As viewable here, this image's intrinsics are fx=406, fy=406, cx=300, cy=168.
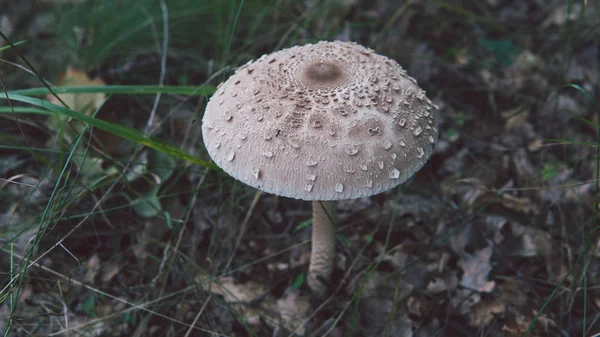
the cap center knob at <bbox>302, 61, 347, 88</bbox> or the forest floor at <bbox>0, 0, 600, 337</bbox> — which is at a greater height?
the cap center knob at <bbox>302, 61, 347, 88</bbox>

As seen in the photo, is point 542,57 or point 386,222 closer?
point 386,222

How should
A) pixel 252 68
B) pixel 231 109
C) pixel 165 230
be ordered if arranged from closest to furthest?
pixel 231 109
pixel 252 68
pixel 165 230

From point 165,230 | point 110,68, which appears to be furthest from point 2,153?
point 165,230

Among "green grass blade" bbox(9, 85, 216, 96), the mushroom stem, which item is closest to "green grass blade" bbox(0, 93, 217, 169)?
"green grass blade" bbox(9, 85, 216, 96)

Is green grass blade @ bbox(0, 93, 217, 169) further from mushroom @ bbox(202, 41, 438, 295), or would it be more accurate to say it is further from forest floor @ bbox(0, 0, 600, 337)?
mushroom @ bbox(202, 41, 438, 295)

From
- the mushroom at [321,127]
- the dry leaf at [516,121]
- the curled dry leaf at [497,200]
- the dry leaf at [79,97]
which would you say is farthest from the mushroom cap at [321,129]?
the dry leaf at [516,121]

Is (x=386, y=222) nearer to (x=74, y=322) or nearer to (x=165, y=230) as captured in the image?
(x=165, y=230)

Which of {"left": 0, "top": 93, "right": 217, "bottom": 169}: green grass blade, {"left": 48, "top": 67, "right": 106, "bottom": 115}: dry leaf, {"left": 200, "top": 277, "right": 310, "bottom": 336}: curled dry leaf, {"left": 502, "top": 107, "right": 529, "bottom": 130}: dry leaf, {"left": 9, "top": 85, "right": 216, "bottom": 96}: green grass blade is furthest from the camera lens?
{"left": 502, "top": 107, "right": 529, "bottom": 130}: dry leaf

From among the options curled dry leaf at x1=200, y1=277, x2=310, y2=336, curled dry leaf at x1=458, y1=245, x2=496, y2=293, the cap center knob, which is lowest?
curled dry leaf at x1=200, y1=277, x2=310, y2=336

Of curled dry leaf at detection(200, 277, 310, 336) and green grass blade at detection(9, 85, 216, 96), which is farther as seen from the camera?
curled dry leaf at detection(200, 277, 310, 336)
